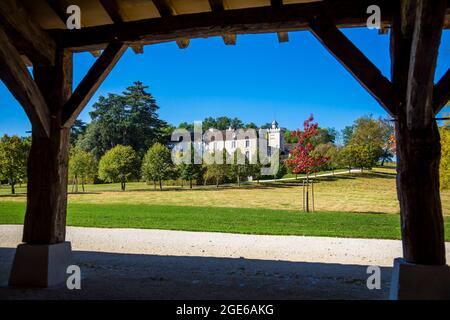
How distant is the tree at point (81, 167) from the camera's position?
27.1 m

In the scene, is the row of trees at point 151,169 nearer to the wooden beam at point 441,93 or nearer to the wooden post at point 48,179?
the wooden post at point 48,179

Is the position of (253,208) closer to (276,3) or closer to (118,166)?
(118,166)

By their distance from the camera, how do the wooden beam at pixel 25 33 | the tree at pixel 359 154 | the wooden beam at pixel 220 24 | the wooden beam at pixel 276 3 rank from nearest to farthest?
the wooden beam at pixel 25 33, the wooden beam at pixel 220 24, the wooden beam at pixel 276 3, the tree at pixel 359 154

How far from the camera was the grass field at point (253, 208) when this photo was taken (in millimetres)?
12906

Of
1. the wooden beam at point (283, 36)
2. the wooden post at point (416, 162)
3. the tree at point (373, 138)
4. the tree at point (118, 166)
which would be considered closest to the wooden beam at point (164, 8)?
the wooden beam at point (283, 36)

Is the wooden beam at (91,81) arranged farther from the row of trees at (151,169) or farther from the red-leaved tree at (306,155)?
the row of trees at (151,169)

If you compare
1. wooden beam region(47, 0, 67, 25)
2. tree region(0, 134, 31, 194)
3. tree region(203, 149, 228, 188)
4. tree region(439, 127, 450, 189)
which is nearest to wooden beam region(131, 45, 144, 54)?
wooden beam region(47, 0, 67, 25)

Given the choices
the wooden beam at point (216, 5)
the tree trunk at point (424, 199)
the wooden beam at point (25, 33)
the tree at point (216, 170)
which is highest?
the wooden beam at point (216, 5)

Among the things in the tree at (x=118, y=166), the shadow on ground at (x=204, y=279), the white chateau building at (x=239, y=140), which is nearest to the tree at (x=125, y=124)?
the white chateau building at (x=239, y=140)

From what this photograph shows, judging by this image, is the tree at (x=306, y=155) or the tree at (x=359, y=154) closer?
the tree at (x=306, y=155)

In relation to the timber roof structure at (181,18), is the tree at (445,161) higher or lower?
lower

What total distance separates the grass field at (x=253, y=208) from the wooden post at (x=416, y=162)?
757 cm

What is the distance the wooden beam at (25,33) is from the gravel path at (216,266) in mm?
2797

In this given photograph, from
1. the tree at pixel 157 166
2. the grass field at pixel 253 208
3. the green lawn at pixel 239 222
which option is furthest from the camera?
the tree at pixel 157 166
